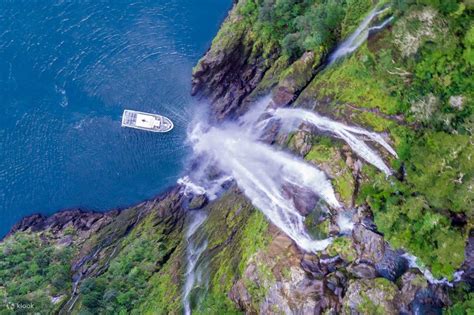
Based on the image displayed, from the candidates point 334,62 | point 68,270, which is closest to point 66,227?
point 68,270

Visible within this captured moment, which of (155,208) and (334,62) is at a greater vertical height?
(334,62)

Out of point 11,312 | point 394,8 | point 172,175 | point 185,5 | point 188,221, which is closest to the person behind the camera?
point 394,8

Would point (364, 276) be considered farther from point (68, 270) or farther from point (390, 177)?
point (68, 270)

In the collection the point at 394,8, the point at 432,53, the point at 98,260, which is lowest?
the point at 98,260

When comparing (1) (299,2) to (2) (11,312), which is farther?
(1) (299,2)

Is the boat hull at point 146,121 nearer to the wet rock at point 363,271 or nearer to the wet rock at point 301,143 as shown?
the wet rock at point 301,143

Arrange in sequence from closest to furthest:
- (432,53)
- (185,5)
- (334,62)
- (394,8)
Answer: (432,53), (394,8), (334,62), (185,5)
